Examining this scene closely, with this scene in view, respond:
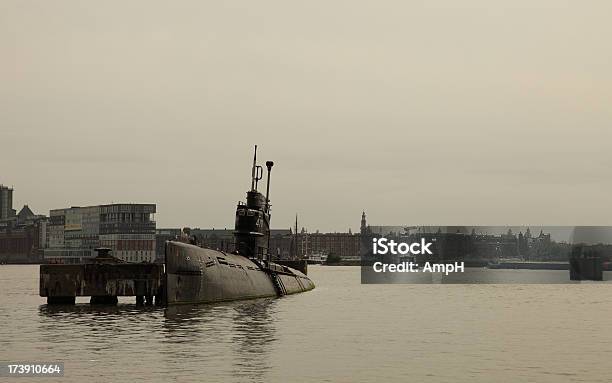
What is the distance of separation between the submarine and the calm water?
Answer: 1545 mm

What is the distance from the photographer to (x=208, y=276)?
64500mm

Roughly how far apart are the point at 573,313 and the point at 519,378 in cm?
3875

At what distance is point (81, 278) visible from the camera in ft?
219

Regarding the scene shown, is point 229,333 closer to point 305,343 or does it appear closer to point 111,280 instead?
point 305,343

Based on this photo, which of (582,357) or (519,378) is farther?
(582,357)

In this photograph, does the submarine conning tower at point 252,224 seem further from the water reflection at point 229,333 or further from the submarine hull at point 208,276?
the water reflection at point 229,333

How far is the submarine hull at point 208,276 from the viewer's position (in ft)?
202

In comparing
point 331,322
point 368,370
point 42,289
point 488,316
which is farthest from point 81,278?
point 368,370

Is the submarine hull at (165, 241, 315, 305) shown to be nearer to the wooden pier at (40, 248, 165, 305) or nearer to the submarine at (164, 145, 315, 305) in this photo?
the submarine at (164, 145, 315, 305)

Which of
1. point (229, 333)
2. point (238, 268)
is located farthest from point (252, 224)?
point (229, 333)

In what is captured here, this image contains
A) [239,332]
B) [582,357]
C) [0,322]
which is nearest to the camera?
[582,357]

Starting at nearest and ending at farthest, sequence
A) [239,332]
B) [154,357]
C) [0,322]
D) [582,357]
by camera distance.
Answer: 1. [154,357]
2. [582,357]
3. [239,332]
4. [0,322]

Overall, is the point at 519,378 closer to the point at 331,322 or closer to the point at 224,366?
the point at 224,366

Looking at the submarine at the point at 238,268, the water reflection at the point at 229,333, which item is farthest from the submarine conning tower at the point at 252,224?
the water reflection at the point at 229,333
